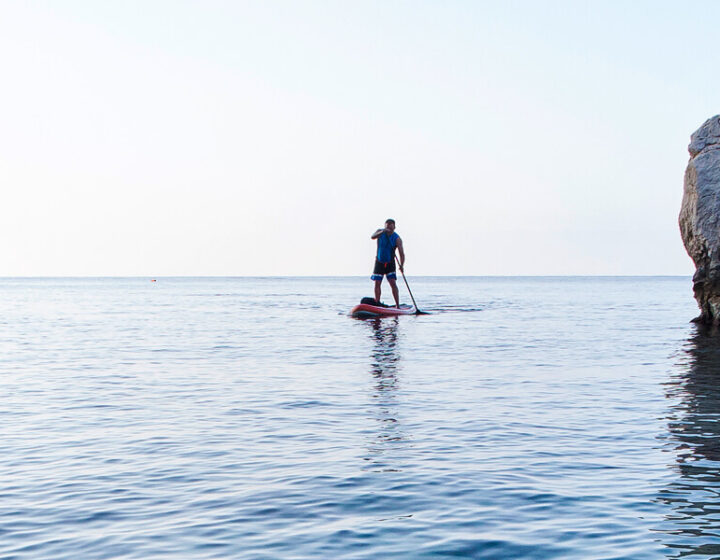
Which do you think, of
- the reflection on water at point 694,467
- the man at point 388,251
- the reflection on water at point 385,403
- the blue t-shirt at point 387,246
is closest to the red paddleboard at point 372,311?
the man at point 388,251

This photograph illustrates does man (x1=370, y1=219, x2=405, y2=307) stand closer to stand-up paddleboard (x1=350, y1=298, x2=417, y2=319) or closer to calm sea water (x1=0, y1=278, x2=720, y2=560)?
stand-up paddleboard (x1=350, y1=298, x2=417, y2=319)

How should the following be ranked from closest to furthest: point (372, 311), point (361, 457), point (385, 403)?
point (361, 457) < point (385, 403) < point (372, 311)

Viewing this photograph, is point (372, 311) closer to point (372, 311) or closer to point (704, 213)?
point (372, 311)

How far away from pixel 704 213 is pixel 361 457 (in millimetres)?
18283

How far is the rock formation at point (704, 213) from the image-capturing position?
23.4 metres

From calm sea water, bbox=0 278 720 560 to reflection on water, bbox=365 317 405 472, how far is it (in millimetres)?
48

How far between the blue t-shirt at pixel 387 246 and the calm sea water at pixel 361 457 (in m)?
12.6

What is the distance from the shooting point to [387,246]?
30062 millimetres

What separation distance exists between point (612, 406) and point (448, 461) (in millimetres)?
4098

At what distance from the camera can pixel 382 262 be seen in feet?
98.8

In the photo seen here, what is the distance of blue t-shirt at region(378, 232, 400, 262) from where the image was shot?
30000mm

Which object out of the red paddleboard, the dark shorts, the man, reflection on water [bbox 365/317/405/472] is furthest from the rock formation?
the red paddleboard

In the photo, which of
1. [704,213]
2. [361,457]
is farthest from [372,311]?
[361,457]

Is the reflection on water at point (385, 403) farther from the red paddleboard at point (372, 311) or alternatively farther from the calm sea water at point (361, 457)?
the red paddleboard at point (372, 311)
